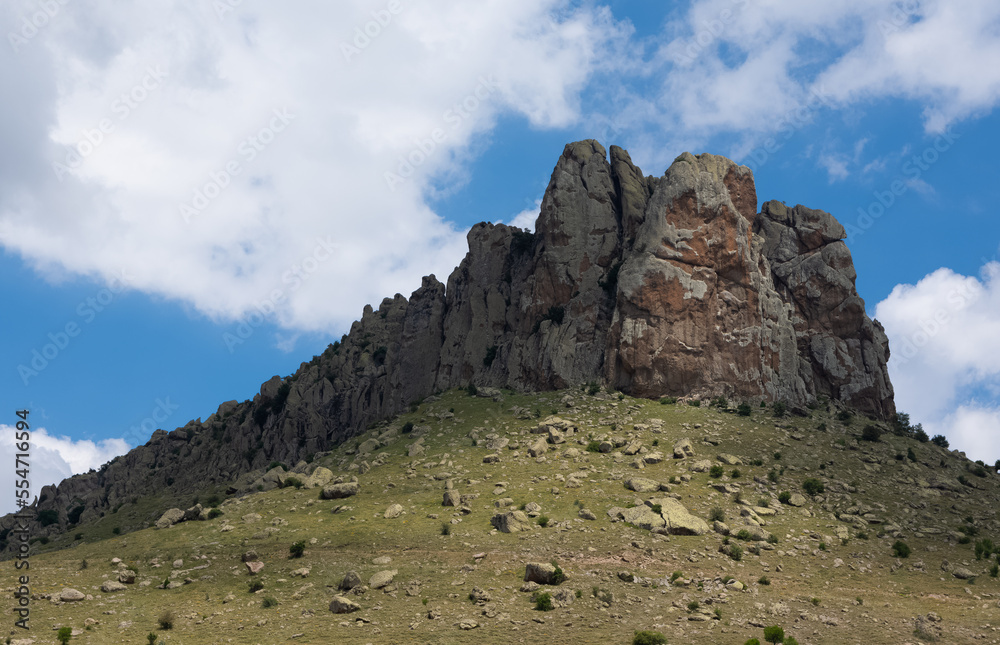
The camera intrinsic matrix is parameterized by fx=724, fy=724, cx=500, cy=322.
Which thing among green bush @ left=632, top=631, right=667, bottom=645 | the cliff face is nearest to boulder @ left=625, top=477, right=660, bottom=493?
the cliff face

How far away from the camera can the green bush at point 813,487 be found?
183ft

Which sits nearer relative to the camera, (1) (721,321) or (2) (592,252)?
(1) (721,321)

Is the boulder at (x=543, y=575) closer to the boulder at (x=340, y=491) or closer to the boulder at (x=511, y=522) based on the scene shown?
the boulder at (x=511, y=522)

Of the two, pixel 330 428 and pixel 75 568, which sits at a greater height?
pixel 330 428

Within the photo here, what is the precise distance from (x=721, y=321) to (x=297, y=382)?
209ft

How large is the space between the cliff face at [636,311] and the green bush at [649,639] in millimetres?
36134

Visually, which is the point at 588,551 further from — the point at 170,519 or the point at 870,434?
the point at 870,434

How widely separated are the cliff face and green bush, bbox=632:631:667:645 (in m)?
36.1

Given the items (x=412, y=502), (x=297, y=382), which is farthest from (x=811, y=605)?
(x=297, y=382)

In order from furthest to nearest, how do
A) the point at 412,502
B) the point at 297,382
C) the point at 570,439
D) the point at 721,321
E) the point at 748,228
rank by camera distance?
the point at 297,382, the point at 748,228, the point at 721,321, the point at 570,439, the point at 412,502

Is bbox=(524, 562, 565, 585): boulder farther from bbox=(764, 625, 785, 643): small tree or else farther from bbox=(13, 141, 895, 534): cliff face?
bbox=(13, 141, 895, 534): cliff face

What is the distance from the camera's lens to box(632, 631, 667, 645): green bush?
36.8 meters

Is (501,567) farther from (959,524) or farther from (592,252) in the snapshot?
(592,252)

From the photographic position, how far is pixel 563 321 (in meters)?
79.1
